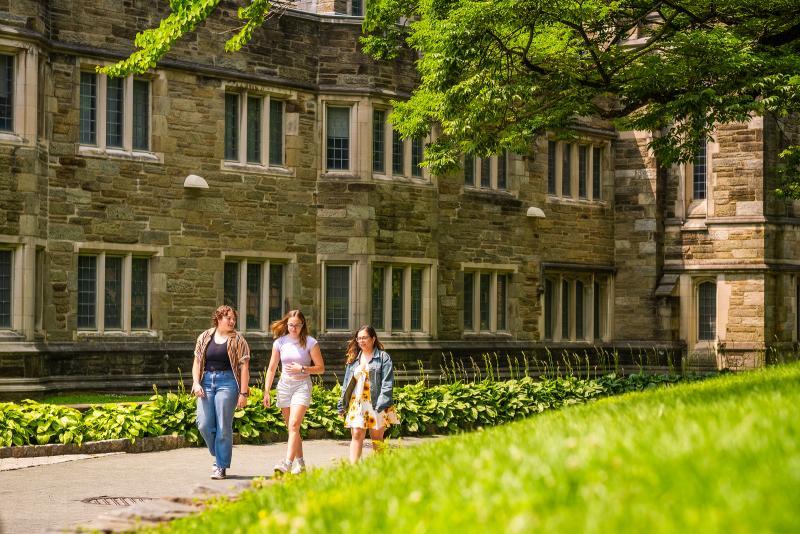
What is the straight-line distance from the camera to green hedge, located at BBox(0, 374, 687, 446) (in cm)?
1406

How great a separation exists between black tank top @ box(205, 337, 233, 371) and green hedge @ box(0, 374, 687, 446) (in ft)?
8.35

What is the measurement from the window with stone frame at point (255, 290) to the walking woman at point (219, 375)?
9188 mm

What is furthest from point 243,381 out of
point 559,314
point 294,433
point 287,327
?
point 559,314

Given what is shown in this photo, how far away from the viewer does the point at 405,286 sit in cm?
2323

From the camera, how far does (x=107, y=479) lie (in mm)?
11969

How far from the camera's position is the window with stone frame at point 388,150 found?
2284cm

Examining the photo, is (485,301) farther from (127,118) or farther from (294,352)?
(294,352)

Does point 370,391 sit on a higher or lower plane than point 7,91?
Answer: lower

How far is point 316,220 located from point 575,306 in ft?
26.7

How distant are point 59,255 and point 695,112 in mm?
9745

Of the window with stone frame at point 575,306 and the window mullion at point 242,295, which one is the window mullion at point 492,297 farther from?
the window mullion at point 242,295

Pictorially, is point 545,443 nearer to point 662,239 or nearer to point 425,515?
point 425,515

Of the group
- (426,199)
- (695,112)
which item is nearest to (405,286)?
(426,199)

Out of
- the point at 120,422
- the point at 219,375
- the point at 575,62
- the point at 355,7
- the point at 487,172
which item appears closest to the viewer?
the point at 219,375
